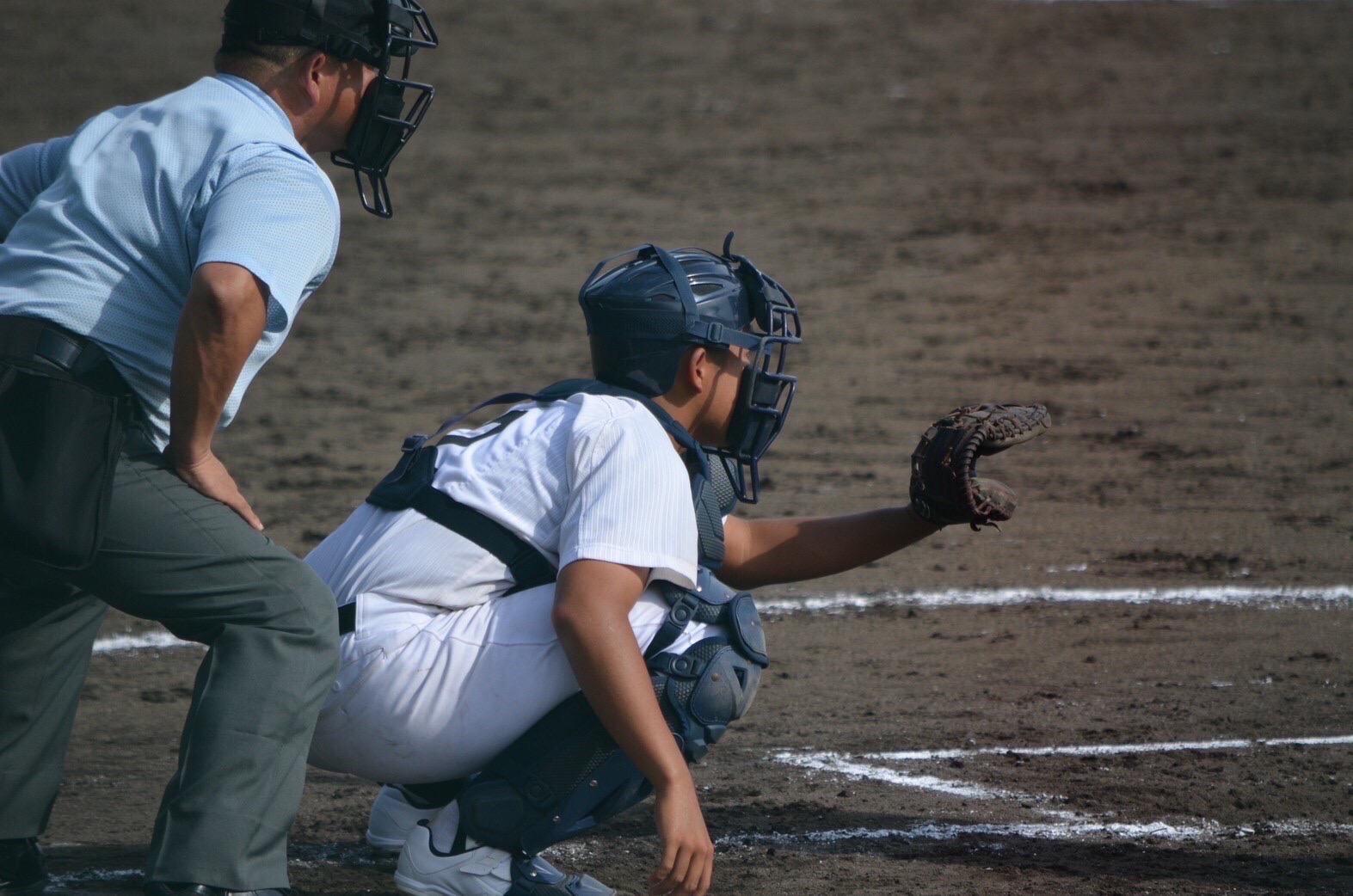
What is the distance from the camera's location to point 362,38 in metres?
2.62

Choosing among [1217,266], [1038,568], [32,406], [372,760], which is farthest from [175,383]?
[1217,266]

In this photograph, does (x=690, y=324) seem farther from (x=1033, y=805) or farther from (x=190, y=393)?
(x=1033, y=805)

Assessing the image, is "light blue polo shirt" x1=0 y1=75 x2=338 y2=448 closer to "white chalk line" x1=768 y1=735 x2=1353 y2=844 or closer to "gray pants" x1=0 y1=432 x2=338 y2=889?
"gray pants" x1=0 y1=432 x2=338 y2=889

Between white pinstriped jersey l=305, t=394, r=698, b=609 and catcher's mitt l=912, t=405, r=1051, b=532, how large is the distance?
0.52 metres

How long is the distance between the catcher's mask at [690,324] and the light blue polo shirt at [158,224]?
21.4 inches

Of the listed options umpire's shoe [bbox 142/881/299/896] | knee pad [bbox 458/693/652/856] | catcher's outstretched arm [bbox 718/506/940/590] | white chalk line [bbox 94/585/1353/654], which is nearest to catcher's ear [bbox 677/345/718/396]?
catcher's outstretched arm [bbox 718/506/940/590]

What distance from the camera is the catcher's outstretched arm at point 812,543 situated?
3.05m

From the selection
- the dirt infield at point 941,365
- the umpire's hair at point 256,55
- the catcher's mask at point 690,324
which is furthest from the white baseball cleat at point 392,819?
the umpire's hair at point 256,55

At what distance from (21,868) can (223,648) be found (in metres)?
0.77

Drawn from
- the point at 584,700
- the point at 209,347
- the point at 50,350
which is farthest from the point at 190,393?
the point at 584,700

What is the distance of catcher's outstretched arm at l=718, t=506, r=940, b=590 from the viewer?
10.0ft

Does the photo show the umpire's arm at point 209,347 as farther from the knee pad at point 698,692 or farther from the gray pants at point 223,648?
the knee pad at point 698,692

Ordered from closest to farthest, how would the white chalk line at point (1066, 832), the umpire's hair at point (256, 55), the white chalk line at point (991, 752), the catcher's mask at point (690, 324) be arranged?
the umpire's hair at point (256, 55), the catcher's mask at point (690, 324), the white chalk line at point (1066, 832), the white chalk line at point (991, 752)

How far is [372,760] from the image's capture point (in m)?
2.64
